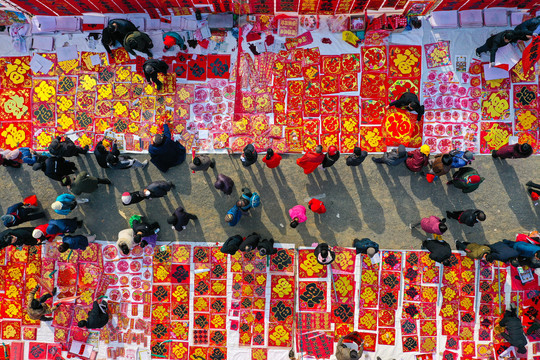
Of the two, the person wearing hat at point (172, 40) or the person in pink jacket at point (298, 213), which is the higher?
the person wearing hat at point (172, 40)

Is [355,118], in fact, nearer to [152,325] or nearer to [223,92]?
[223,92]

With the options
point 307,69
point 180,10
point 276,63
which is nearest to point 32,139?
point 180,10

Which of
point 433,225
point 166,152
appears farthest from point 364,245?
point 166,152

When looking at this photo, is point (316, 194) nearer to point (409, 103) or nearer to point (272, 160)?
point (272, 160)

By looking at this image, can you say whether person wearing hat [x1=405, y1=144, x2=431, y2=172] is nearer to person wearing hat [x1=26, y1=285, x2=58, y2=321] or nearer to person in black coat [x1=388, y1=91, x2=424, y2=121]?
person in black coat [x1=388, y1=91, x2=424, y2=121]

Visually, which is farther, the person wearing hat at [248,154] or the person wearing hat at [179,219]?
the person wearing hat at [179,219]

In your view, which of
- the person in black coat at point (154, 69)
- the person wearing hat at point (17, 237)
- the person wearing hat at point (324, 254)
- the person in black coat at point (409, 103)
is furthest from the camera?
the person in black coat at point (409, 103)

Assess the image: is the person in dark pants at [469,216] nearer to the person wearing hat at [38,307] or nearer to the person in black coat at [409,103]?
the person in black coat at [409,103]

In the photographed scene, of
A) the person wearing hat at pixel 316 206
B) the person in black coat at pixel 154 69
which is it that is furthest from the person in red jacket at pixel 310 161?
the person in black coat at pixel 154 69
